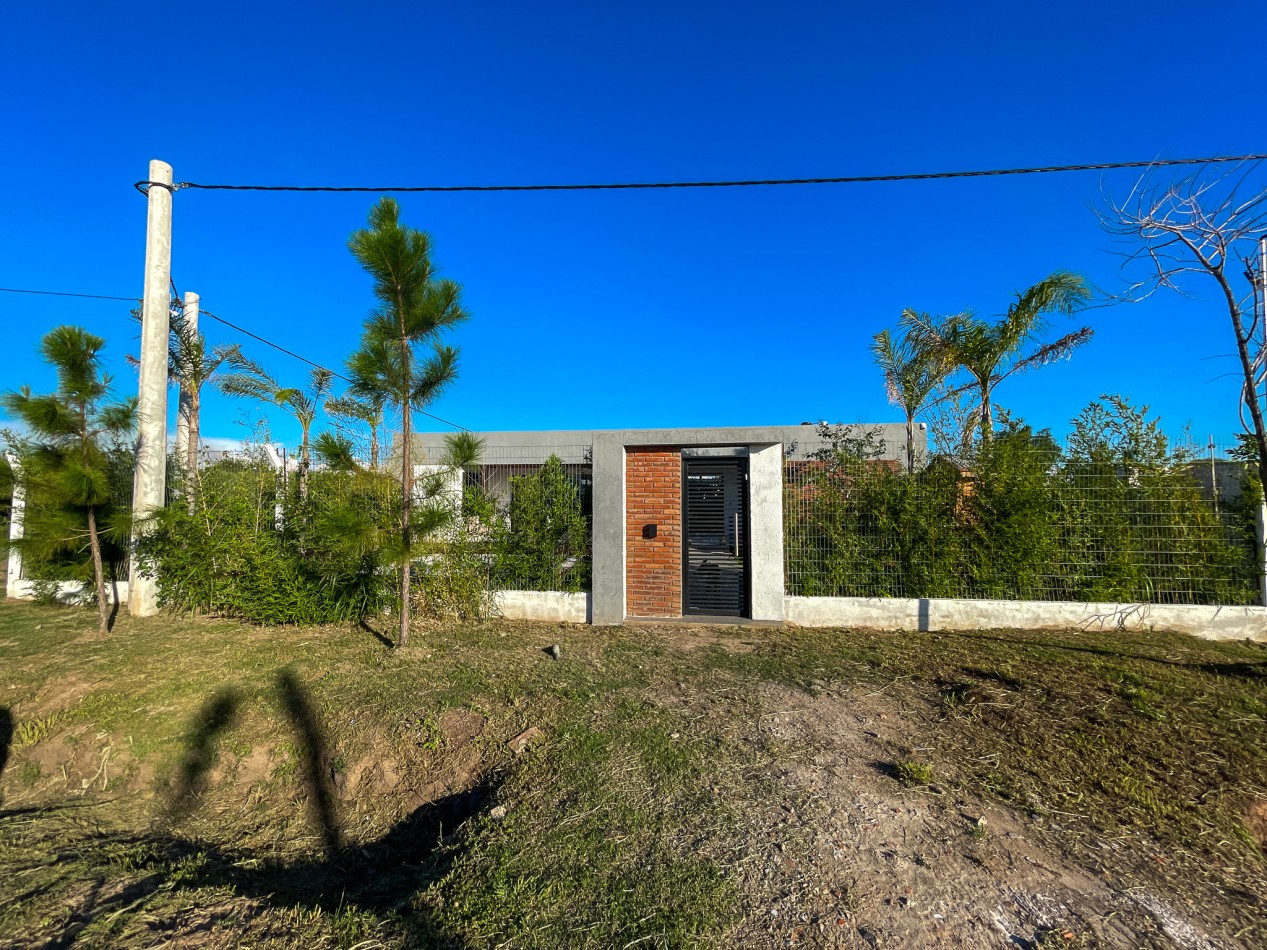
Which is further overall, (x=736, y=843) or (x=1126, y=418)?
(x=1126, y=418)

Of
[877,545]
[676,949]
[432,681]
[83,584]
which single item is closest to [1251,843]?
[676,949]

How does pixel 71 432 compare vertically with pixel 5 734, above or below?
above

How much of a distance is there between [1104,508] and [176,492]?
489 inches

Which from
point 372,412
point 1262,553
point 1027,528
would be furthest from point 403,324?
point 1262,553

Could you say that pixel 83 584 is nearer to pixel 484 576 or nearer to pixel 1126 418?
pixel 484 576

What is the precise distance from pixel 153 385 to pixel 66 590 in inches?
164

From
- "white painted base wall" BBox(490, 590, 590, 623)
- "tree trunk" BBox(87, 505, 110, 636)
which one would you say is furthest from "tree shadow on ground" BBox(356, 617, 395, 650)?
"tree trunk" BBox(87, 505, 110, 636)

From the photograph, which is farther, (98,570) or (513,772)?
(98,570)

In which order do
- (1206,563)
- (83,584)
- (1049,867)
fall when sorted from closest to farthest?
(1049,867), (1206,563), (83,584)

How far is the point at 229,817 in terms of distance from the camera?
409 cm

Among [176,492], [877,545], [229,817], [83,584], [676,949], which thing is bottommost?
[229,817]

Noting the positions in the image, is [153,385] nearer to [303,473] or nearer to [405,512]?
[303,473]

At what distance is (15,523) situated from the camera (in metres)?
8.81

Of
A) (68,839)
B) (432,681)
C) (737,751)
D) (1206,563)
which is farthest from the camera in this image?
(1206,563)
